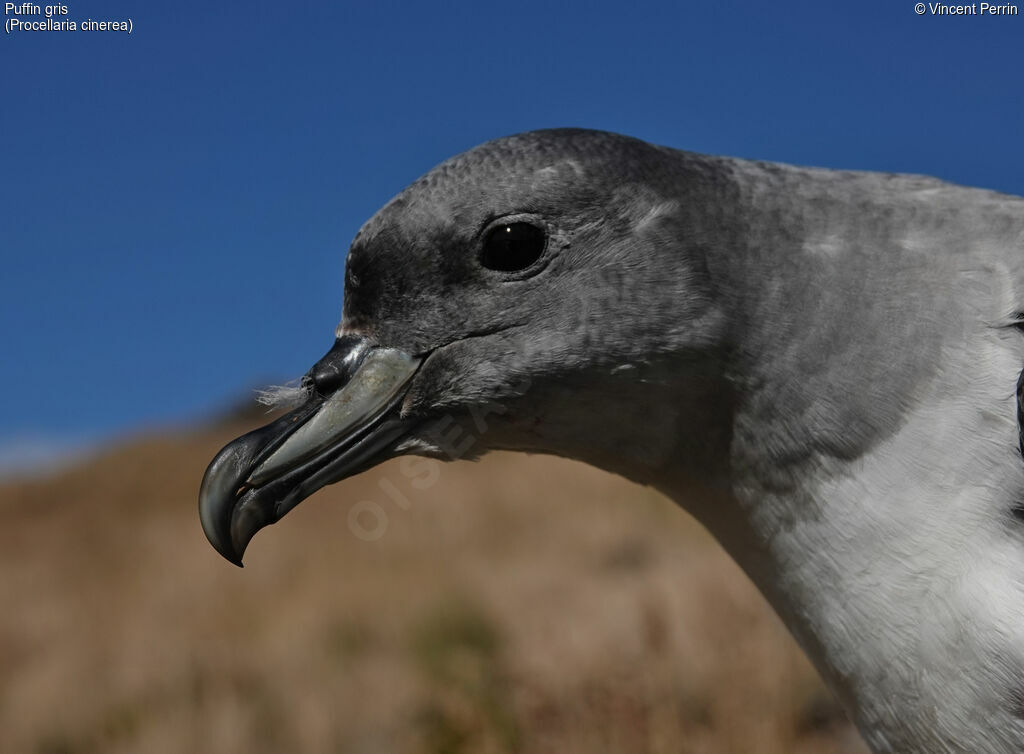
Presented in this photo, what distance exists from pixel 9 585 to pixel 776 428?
12422 millimetres

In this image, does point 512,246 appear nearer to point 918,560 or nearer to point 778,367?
point 778,367

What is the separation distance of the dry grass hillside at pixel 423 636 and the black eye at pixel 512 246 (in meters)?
3.04

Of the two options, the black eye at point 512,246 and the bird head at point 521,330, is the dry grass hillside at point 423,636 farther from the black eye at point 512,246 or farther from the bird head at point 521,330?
the black eye at point 512,246

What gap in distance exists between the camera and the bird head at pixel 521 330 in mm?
2229

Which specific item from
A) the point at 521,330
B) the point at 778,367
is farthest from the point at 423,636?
the point at 778,367

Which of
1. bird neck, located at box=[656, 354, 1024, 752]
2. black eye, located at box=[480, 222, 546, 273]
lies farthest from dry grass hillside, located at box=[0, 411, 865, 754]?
black eye, located at box=[480, 222, 546, 273]

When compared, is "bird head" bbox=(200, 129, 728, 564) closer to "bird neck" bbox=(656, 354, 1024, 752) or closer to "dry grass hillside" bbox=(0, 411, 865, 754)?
"bird neck" bbox=(656, 354, 1024, 752)

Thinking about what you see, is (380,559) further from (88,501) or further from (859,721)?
(88,501)

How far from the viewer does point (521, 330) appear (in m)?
2.27

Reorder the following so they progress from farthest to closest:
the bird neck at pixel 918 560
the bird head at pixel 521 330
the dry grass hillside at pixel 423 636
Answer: the dry grass hillside at pixel 423 636
the bird head at pixel 521 330
the bird neck at pixel 918 560

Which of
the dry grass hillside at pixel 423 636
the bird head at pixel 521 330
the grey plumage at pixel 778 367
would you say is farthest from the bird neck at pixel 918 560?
the dry grass hillside at pixel 423 636

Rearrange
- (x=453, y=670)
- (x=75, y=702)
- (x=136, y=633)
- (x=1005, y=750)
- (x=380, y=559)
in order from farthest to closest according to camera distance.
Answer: (x=380, y=559)
(x=136, y=633)
(x=75, y=702)
(x=453, y=670)
(x=1005, y=750)

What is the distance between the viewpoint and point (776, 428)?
7.20ft

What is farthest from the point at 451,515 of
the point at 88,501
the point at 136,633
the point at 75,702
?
the point at 88,501
